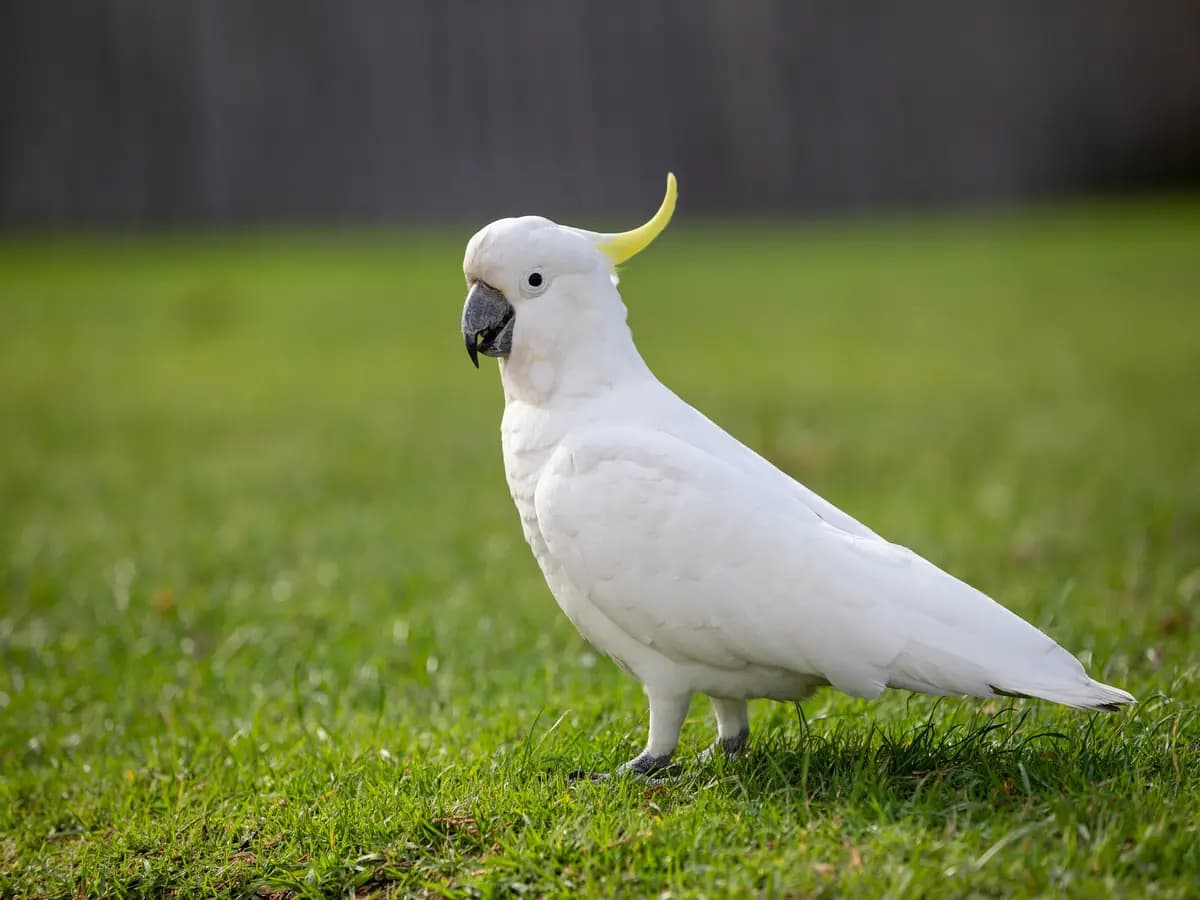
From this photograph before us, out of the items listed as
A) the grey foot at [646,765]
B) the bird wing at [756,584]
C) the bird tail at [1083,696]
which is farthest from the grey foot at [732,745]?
the bird tail at [1083,696]

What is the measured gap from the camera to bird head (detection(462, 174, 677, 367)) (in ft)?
8.75

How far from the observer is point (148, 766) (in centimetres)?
316

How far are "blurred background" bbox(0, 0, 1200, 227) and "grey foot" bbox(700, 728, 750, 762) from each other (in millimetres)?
9450

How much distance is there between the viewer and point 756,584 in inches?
95.7

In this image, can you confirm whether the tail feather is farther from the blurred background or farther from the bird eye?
the blurred background

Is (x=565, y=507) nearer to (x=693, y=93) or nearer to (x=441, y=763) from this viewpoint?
(x=441, y=763)

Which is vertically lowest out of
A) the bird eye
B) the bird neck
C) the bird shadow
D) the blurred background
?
the bird shadow

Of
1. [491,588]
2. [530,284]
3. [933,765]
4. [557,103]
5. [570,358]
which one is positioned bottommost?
[491,588]

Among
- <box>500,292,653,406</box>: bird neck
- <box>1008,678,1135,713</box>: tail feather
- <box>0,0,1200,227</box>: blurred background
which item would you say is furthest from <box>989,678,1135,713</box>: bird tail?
<box>0,0,1200,227</box>: blurred background

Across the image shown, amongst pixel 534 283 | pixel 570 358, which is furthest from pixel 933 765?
pixel 534 283

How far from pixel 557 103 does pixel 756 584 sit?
396 inches

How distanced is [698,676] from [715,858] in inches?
16.4

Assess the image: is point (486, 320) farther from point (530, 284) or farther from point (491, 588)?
point (491, 588)

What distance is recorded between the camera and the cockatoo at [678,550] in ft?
7.75
